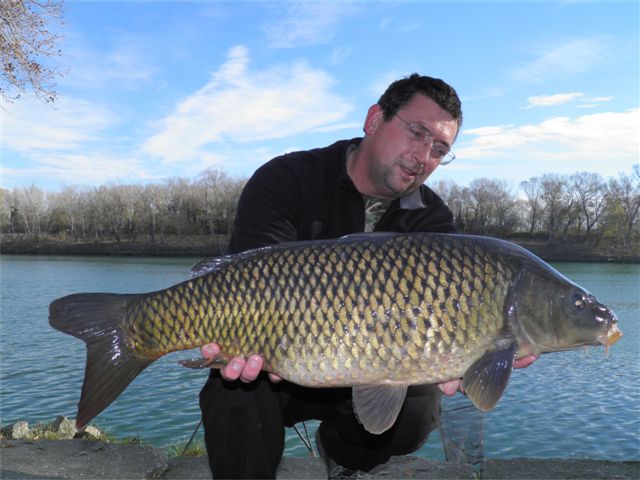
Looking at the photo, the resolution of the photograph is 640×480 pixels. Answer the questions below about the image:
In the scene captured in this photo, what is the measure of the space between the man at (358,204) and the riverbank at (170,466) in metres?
0.42

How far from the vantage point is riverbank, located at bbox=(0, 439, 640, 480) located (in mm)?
3027

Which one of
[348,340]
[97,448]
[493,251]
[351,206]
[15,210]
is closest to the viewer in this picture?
[348,340]

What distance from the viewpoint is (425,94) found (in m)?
2.74

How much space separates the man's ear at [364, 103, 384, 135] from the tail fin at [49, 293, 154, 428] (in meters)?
1.39

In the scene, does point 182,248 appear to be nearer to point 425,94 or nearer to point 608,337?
point 425,94

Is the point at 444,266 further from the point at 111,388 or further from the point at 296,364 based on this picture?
the point at 111,388

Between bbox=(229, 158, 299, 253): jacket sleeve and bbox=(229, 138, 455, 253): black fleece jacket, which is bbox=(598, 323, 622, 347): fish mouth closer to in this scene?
bbox=(229, 138, 455, 253): black fleece jacket

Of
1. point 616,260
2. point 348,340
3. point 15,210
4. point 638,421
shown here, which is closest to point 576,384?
point 638,421

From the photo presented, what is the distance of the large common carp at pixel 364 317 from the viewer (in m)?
1.93

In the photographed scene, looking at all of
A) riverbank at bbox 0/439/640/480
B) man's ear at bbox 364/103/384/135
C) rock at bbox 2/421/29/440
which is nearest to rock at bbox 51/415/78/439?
rock at bbox 2/421/29/440

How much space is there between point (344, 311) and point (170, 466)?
189cm

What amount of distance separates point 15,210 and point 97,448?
2286 inches

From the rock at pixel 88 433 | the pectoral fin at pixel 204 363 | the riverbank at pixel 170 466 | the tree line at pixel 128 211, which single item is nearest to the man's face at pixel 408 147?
the pectoral fin at pixel 204 363

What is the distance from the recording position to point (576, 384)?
8539 mm
